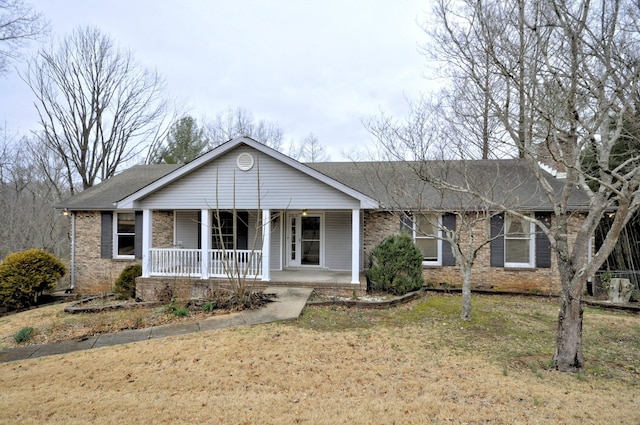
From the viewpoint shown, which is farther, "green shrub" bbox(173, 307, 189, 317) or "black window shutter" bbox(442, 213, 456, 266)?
"black window shutter" bbox(442, 213, 456, 266)

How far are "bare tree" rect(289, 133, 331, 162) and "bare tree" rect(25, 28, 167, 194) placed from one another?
9715 millimetres

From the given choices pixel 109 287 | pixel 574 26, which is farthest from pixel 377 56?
pixel 109 287

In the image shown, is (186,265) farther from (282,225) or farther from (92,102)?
(92,102)

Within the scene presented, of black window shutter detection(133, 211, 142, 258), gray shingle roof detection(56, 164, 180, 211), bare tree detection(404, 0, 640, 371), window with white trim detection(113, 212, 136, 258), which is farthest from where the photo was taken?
window with white trim detection(113, 212, 136, 258)

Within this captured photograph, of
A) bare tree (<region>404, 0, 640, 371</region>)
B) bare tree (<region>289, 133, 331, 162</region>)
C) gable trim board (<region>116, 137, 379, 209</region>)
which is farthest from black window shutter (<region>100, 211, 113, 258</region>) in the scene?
bare tree (<region>289, 133, 331, 162</region>)

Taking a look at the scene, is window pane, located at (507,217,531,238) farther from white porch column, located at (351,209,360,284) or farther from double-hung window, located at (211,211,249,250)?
double-hung window, located at (211,211,249,250)

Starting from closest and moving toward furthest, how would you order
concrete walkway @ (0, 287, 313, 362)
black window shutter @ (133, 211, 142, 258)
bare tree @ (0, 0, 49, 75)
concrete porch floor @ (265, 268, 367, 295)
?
1. concrete walkway @ (0, 287, 313, 362)
2. bare tree @ (0, 0, 49, 75)
3. concrete porch floor @ (265, 268, 367, 295)
4. black window shutter @ (133, 211, 142, 258)

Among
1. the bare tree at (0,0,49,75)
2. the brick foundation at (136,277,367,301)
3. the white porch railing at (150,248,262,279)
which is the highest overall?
the bare tree at (0,0,49,75)

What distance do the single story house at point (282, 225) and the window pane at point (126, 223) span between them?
1.4 inches

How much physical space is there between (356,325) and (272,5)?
37.6ft

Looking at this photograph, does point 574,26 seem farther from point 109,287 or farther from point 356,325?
point 109,287

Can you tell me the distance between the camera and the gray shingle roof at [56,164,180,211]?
1215 centimetres

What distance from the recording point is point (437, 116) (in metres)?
8.59

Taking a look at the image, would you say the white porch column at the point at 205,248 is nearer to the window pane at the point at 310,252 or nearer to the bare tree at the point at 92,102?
the window pane at the point at 310,252
